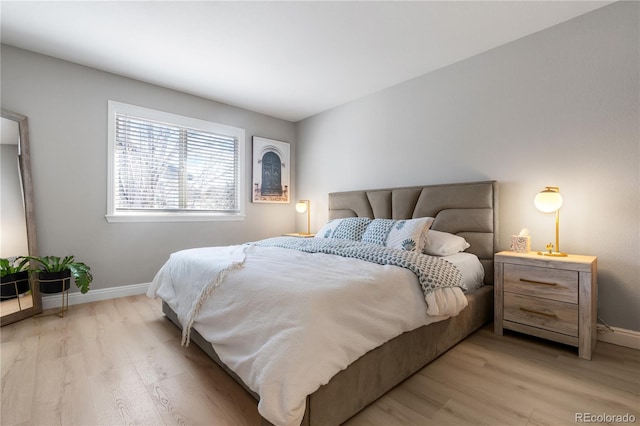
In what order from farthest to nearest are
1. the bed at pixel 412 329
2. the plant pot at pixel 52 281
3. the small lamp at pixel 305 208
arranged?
the small lamp at pixel 305 208 → the plant pot at pixel 52 281 → the bed at pixel 412 329

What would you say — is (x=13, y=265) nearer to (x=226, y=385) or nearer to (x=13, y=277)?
(x=13, y=277)

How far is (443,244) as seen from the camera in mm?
2475

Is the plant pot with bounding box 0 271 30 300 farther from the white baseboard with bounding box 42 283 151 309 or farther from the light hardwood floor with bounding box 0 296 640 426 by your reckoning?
the light hardwood floor with bounding box 0 296 640 426

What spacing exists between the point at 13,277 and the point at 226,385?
234 centimetres

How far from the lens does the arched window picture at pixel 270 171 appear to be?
4363 millimetres

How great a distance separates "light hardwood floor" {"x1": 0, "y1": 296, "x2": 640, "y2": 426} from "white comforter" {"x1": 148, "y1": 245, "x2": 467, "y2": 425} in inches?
10.6

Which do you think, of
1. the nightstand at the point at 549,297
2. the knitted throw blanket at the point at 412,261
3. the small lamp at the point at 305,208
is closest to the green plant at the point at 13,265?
the knitted throw blanket at the point at 412,261

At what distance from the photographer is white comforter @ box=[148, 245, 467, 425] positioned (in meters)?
1.10

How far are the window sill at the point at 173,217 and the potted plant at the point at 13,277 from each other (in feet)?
2.58

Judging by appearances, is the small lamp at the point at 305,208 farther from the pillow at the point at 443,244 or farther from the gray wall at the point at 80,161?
the pillow at the point at 443,244

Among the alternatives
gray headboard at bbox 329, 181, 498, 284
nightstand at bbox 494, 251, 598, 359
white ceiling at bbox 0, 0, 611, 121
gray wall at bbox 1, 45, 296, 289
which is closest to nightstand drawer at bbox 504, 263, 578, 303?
nightstand at bbox 494, 251, 598, 359

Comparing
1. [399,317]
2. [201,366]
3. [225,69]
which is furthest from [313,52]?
[201,366]

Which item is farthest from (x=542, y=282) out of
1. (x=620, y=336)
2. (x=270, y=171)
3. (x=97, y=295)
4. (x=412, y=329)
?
(x=97, y=295)

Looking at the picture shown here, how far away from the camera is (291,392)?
1.05 metres
